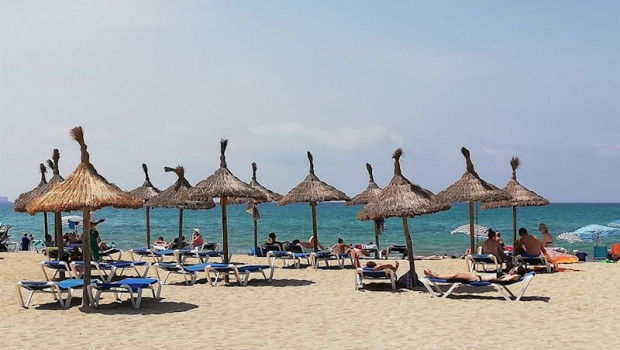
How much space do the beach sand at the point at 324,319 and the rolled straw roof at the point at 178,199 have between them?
4.21 metres

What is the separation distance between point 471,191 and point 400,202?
11.9 ft

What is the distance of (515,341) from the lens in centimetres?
743

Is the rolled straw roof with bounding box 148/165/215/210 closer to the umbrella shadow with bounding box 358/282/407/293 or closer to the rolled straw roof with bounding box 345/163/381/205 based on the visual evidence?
the rolled straw roof with bounding box 345/163/381/205

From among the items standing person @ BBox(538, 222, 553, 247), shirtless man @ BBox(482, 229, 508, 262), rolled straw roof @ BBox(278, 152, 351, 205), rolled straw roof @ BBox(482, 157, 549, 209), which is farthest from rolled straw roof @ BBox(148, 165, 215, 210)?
standing person @ BBox(538, 222, 553, 247)

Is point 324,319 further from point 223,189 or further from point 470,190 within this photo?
point 470,190

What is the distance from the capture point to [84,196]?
9.94 meters

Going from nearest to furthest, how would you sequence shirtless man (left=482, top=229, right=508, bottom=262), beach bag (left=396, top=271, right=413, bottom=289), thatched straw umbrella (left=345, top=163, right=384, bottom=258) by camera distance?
beach bag (left=396, top=271, right=413, bottom=289) → shirtless man (left=482, top=229, right=508, bottom=262) → thatched straw umbrella (left=345, top=163, right=384, bottom=258)

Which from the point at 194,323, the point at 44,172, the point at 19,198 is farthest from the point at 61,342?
the point at 44,172

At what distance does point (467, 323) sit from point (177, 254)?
9.19 metres

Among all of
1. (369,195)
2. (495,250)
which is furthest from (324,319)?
(369,195)

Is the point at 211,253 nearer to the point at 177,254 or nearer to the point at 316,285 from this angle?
the point at 177,254

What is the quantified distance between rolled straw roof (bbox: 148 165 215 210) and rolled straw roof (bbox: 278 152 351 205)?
203cm

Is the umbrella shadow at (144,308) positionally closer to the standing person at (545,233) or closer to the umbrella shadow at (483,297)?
the umbrella shadow at (483,297)

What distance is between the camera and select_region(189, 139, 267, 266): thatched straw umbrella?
13.4 m
